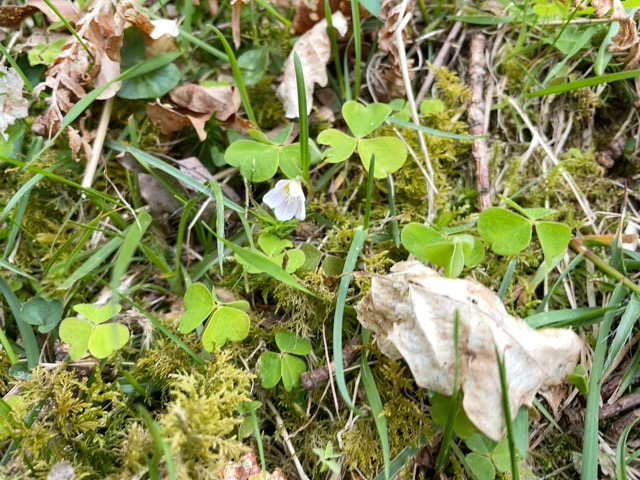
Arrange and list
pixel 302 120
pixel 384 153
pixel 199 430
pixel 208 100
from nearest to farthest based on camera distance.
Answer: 1. pixel 199 430
2. pixel 302 120
3. pixel 384 153
4. pixel 208 100

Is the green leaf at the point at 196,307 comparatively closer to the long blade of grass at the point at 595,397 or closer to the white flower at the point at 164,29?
the white flower at the point at 164,29

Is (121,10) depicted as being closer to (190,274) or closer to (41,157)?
(41,157)

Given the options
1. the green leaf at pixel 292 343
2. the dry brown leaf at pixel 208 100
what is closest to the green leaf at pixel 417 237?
the green leaf at pixel 292 343

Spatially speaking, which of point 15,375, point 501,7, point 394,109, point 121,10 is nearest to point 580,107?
point 501,7

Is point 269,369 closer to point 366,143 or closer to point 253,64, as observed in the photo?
point 366,143

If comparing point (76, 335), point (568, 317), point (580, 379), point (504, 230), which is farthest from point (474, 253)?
point (76, 335)

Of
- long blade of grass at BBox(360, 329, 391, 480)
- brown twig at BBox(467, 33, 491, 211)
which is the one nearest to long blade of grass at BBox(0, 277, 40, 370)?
long blade of grass at BBox(360, 329, 391, 480)
